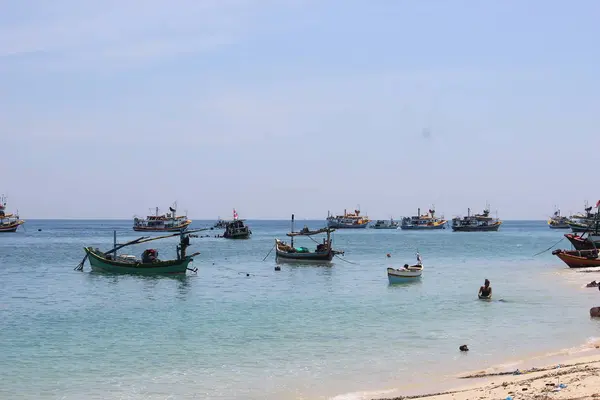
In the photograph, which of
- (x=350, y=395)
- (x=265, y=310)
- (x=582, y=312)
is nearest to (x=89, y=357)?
(x=350, y=395)

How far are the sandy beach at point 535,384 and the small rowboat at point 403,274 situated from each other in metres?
29.1

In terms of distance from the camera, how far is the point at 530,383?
56.6 feet

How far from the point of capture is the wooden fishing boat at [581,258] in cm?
5984

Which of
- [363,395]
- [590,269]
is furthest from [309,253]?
[363,395]

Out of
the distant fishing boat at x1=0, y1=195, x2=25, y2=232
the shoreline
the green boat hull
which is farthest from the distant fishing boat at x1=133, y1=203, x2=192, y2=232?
the shoreline

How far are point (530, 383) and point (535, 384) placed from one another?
23cm

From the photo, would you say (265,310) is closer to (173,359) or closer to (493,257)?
(173,359)

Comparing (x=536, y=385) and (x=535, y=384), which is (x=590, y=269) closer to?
(x=535, y=384)

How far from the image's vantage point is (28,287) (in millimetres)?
51250

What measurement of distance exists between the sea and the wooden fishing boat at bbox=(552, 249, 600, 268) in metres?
3.80

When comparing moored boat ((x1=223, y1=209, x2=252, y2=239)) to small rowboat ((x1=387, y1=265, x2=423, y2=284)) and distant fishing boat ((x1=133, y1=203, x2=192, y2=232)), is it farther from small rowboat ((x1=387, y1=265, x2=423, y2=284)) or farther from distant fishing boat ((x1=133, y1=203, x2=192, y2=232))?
small rowboat ((x1=387, y1=265, x2=423, y2=284))

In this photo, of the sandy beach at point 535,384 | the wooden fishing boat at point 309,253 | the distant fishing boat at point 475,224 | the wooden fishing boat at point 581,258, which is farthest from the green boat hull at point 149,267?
the distant fishing boat at point 475,224

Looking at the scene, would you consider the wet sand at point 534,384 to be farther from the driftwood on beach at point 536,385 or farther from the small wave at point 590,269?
the small wave at point 590,269

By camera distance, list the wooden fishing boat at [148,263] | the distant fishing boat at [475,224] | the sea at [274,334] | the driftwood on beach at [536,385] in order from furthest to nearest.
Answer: the distant fishing boat at [475,224], the wooden fishing boat at [148,263], the sea at [274,334], the driftwood on beach at [536,385]
